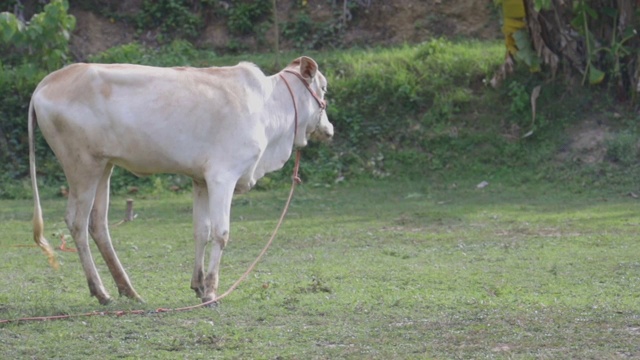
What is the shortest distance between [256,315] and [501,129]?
1045 centimetres

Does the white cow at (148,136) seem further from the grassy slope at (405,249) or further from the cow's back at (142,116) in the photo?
the grassy slope at (405,249)

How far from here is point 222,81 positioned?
8.47 m

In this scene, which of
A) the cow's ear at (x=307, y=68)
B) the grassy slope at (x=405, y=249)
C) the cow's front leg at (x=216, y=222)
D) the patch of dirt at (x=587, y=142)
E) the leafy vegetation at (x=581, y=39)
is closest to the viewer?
the grassy slope at (x=405, y=249)

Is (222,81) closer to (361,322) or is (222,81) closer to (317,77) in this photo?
(317,77)

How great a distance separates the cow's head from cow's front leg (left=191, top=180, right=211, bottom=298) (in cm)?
111

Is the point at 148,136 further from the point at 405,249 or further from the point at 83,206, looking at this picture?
the point at 405,249

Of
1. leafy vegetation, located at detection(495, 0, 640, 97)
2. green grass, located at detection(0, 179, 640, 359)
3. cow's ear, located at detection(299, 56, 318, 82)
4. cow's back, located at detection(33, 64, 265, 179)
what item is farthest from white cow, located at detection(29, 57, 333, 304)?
leafy vegetation, located at detection(495, 0, 640, 97)

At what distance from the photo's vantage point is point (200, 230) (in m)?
8.47

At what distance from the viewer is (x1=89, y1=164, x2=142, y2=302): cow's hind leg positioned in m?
8.34

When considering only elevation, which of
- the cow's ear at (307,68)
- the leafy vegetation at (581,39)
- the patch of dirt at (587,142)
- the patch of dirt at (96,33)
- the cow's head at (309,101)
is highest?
the cow's ear at (307,68)

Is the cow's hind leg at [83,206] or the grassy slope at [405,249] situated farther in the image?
the cow's hind leg at [83,206]

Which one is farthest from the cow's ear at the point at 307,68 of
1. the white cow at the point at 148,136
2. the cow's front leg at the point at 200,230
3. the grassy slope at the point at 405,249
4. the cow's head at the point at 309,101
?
the grassy slope at the point at 405,249

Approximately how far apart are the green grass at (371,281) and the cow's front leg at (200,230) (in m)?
0.20

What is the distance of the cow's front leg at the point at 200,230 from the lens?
8.33m
